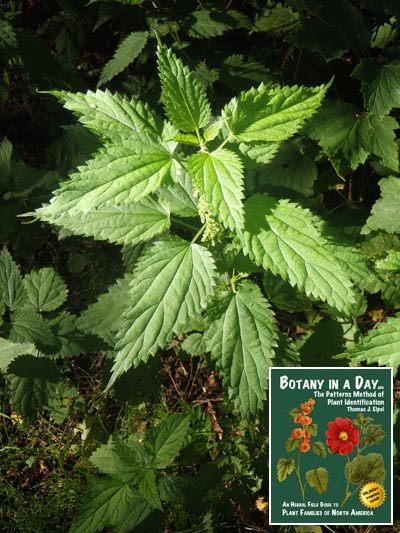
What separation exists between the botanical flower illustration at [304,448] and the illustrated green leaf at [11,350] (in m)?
1.38

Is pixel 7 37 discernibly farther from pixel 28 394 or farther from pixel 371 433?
pixel 371 433

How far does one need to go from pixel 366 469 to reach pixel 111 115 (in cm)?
175

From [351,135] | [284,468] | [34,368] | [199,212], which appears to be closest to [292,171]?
[351,135]

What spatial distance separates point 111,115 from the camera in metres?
1.83

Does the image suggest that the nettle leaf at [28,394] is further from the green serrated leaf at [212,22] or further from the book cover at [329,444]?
the green serrated leaf at [212,22]

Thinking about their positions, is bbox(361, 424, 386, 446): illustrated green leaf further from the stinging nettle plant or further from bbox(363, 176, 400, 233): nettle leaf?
bbox(363, 176, 400, 233): nettle leaf

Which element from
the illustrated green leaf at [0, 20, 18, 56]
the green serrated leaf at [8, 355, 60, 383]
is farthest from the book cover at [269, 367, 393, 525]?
the illustrated green leaf at [0, 20, 18, 56]

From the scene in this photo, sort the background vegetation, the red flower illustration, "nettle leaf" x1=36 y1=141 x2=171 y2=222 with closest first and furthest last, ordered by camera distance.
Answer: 1. "nettle leaf" x1=36 y1=141 x2=171 y2=222
2. the background vegetation
3. the red flower illustration

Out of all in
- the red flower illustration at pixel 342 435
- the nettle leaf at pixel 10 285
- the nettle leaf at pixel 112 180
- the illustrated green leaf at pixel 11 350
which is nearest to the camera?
the nettle leaf at pixel 112 180

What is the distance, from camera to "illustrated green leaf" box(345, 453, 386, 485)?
222cm

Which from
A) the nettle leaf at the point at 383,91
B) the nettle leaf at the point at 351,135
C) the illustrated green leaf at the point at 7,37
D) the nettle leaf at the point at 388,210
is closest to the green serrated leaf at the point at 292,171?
the nettle leaf at the point at 351,135

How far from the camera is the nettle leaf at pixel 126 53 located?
2.92m

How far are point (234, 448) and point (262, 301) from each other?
1120mm

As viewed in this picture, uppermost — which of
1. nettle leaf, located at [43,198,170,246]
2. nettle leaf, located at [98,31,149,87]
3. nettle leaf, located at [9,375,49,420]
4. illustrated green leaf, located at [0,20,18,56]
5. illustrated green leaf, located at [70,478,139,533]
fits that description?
nettle leaf, located at [98,31,149,87]
